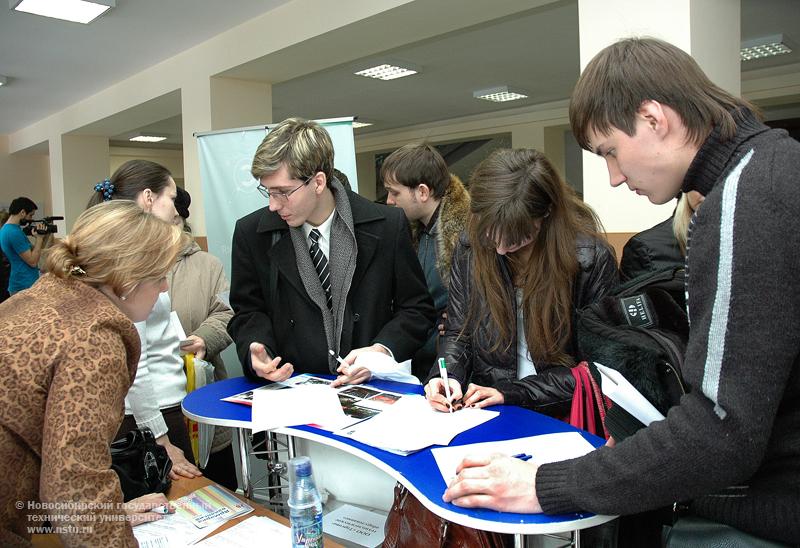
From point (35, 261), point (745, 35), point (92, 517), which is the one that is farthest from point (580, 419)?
point (745, 35)

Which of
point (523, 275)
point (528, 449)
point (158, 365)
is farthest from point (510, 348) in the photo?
point (158, 365)

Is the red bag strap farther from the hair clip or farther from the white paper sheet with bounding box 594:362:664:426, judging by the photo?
the hair clip

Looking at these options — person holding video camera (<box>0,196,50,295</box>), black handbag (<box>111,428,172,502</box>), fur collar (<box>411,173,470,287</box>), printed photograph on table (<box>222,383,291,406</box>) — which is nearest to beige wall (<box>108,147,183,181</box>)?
person holding video camera (<box>0,196,50,295</box>)

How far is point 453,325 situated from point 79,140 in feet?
28.9

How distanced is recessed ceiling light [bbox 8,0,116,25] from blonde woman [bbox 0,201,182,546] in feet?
13.6

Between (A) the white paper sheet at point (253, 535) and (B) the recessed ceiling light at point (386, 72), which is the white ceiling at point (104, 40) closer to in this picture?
(B) the recessed ceiling light at point (386, 72)

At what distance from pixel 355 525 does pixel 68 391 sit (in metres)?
0.93

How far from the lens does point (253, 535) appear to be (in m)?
1.40

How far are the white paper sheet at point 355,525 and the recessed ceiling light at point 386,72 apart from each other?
588cm

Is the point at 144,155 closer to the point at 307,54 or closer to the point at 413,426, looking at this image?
the point at 307,54

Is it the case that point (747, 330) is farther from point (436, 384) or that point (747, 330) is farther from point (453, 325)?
point (453, 325)

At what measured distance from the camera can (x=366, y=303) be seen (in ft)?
7.18

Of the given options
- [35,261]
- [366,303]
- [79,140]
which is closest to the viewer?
[366,303]

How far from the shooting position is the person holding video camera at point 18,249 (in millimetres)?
5508
